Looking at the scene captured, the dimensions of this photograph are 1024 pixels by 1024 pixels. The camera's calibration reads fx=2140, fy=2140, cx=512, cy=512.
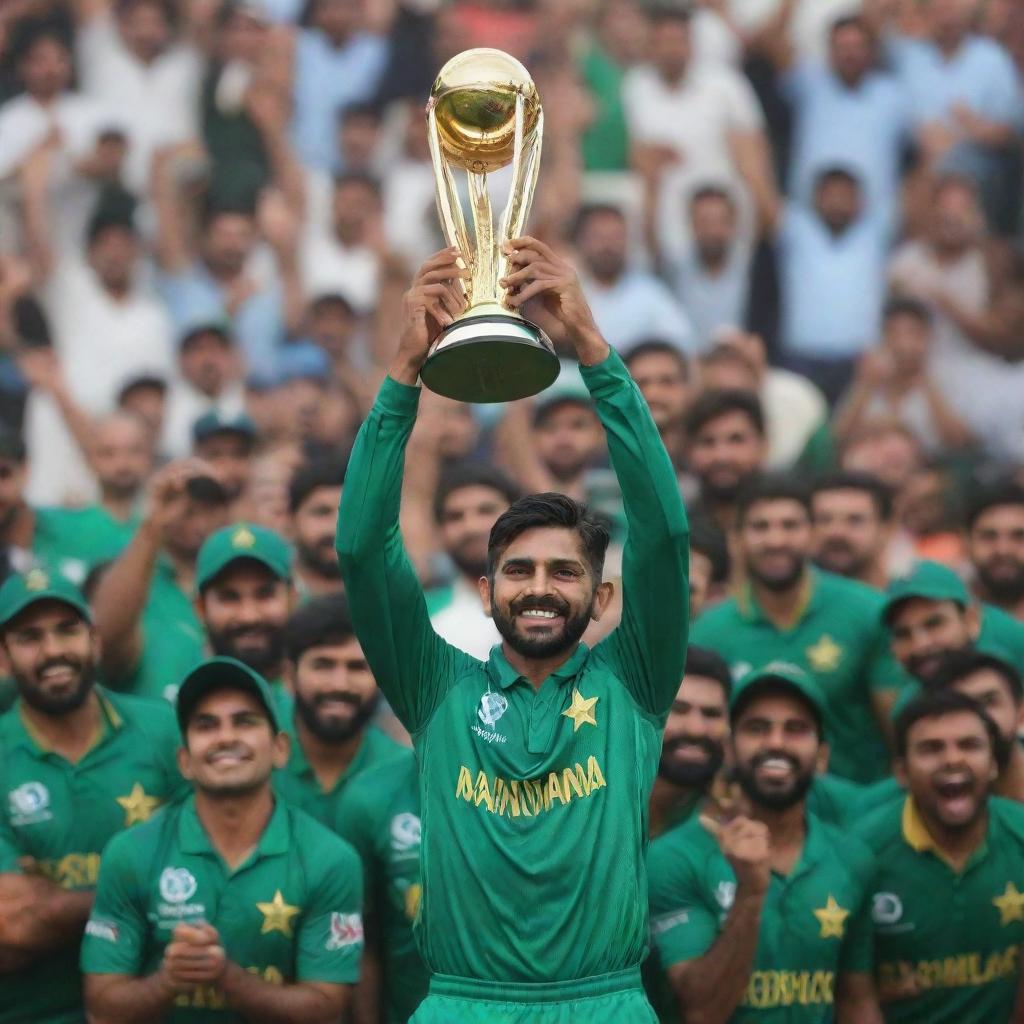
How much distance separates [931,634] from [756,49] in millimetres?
5092

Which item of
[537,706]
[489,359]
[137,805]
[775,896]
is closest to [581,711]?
[537,706]

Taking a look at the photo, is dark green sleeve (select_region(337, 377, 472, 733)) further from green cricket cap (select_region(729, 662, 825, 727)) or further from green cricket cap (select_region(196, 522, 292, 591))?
green cricket cap (select_region(196, 522, 292, 591))

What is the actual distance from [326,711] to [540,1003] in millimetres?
2235

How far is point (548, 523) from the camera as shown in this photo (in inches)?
179

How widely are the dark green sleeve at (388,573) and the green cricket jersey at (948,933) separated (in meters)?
2.18

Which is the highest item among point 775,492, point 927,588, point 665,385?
point 665,385

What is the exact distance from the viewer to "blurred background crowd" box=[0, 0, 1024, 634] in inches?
389

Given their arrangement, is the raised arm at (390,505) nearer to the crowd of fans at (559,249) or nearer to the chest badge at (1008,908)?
Answer: the chest badge at (1008,908)

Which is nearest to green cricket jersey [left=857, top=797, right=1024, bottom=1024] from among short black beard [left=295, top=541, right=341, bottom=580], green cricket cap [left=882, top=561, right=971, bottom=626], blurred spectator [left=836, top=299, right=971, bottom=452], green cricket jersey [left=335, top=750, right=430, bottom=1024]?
green cricket cap [left=882, top=561, right=971, bottom=626]

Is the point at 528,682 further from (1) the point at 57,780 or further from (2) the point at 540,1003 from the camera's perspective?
(1) the point at 57,780

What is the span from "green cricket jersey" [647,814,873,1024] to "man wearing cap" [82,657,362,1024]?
34.2 inches

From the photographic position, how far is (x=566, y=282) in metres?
4.41

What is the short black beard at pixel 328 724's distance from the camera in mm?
6477

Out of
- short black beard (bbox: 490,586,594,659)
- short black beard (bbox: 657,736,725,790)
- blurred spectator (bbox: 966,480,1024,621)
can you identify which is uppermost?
blurred spectator (bbox: 966,480,1024,621)
